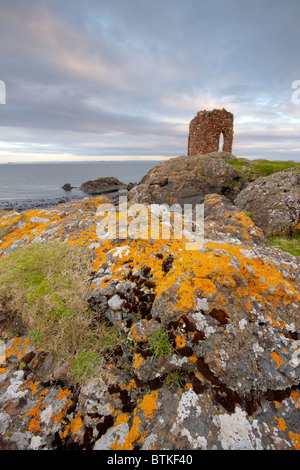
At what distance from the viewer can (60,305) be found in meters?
3.74

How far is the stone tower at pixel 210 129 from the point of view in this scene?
31297 mm

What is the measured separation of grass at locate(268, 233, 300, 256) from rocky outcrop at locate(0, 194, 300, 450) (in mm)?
3824

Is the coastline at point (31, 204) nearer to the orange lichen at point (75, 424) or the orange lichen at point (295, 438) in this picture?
the orange lichen at point (75, 424)

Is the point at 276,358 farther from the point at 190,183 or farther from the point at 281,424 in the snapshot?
the point at 190,183

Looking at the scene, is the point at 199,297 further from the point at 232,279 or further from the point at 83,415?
the point at 83,415

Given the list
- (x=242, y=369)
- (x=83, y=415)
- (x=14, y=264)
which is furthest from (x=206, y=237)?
(x=14, y=264)

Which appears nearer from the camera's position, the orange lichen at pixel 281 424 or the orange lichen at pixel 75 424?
the orange lichen at pixel 281 424

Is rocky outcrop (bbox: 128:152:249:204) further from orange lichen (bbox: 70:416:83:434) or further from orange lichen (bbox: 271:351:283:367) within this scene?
orange lichen (bbox: 70:416:83:434)

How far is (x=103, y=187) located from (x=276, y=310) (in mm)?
80819

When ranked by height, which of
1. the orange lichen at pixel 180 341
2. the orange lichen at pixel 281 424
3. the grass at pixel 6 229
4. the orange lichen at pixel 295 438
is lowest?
the orange lichen at pixel 295 438

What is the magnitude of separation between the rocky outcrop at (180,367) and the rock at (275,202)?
582cm

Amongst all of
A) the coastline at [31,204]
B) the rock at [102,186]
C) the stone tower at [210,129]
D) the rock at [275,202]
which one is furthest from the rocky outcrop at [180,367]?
the rock at [102,186]

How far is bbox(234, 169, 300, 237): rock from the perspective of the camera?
370 inches

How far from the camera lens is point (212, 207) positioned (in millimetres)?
7684
